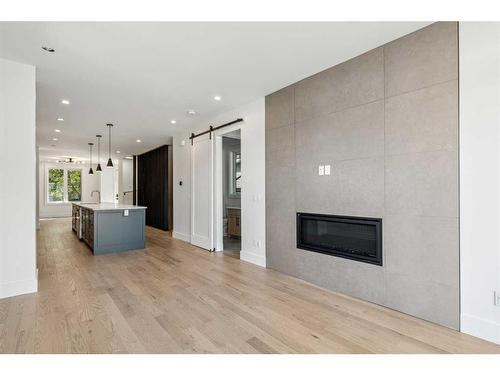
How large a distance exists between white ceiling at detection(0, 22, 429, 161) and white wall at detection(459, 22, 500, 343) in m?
0.55

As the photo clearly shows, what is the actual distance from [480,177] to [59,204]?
48.3 feet

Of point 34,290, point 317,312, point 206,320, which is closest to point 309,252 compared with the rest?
point 317,312

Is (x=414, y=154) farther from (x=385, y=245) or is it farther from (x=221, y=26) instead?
(x=221, y=26)

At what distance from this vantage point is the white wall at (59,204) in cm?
1175

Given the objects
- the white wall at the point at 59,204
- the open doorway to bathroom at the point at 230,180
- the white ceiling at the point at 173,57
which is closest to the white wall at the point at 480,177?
the white ceiling at the point at 173,57

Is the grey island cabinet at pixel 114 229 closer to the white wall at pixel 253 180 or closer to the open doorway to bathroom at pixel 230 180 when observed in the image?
the open doorway to bathroom at pixel 230 180

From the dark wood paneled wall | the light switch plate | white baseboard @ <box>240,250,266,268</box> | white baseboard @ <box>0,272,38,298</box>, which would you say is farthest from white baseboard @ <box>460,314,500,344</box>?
the dark wood paneled wall

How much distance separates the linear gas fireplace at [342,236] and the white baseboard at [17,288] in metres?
3.21

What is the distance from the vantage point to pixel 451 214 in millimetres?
2223

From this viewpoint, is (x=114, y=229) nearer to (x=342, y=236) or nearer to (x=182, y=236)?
(x=182, y=236)

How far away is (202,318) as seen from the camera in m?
2.43

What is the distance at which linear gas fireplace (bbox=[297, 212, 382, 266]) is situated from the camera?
2779mm

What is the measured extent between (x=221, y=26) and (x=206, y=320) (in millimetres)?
2633
